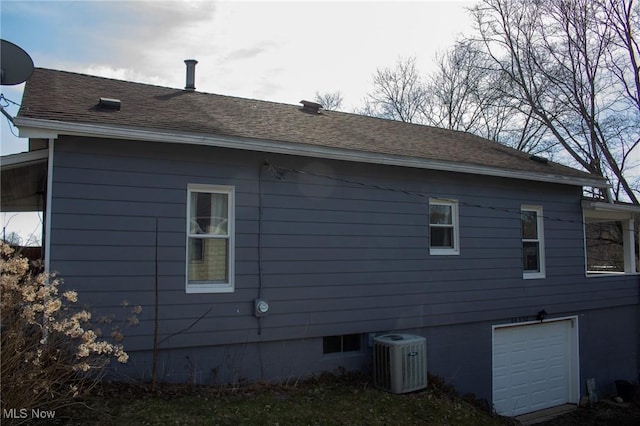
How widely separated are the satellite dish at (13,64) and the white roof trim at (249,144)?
0.70 m

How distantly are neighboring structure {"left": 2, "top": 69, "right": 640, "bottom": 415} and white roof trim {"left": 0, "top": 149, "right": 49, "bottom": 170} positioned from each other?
0.02 metres

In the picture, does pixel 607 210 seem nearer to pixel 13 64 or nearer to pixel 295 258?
pixel 295 258

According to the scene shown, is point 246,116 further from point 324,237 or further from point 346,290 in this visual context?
point 346,290

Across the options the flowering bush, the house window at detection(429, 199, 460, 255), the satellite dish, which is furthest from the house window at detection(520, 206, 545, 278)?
the satellite dish

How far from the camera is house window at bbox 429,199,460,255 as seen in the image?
31.7ft

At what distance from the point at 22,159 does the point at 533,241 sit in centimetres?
963

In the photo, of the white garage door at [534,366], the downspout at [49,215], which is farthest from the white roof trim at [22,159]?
the white garage door at [534,366]

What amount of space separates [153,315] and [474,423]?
4.79m

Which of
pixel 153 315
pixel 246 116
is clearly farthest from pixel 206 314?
pixel 246 116

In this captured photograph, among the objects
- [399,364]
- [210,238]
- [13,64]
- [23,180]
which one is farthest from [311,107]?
[13,64]

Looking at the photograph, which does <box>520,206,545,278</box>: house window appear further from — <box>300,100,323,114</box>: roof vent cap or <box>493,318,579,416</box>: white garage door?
<box>300,100,323,114</box>: roof vent cap

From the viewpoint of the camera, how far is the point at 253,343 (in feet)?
25.1

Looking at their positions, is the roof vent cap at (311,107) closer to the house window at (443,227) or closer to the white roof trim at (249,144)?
the white roof trim at (249,144)

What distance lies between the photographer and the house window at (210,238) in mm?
7414
